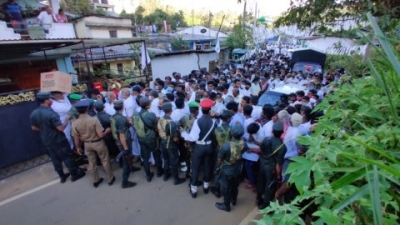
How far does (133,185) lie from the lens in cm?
478

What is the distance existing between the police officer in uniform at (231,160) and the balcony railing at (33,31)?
8.39 m

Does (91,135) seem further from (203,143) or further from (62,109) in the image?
(203,143)

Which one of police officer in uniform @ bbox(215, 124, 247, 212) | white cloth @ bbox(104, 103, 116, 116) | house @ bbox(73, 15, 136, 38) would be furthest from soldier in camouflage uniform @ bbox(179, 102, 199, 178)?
house @ bbox(73, 15, 136, 38)

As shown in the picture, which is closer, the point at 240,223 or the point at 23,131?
the point at 240,223

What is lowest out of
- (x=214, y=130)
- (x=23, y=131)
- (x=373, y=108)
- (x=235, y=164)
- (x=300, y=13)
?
(x=23, y=131)

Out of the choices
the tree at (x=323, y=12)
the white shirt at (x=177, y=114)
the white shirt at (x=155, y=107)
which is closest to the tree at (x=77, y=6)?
the white shirt at (x=155, y=107)

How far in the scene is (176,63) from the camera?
1469 centimetres

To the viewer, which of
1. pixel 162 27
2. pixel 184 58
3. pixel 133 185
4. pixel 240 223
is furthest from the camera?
pixel 162 27

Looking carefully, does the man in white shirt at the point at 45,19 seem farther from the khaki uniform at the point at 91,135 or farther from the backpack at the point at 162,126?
the backpack at the point at 162,126

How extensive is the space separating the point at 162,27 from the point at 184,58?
2778cm

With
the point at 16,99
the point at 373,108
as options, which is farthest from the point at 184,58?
the point at 373,108

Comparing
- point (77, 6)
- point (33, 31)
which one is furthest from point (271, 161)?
point (77, 6)

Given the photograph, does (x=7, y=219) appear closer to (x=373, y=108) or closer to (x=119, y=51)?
(x=373, y=108)

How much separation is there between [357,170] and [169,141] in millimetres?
3773
